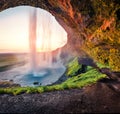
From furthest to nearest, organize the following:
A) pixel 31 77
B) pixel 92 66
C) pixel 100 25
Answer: pixel 31 77 → pixel 92 66 → pixel 100 25

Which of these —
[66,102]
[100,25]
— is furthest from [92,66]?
[100,25]

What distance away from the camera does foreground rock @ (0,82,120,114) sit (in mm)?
15055

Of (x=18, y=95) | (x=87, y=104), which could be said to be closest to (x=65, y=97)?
(x=87, y=104)

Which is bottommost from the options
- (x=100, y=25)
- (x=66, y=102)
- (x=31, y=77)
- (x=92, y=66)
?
(x=31, y=77)

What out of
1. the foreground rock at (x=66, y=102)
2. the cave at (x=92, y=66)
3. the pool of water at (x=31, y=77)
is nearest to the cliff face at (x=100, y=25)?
the cave at (x=92, y=66)

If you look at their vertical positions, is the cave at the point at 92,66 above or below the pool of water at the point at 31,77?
above

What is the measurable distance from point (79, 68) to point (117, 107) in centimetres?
2517

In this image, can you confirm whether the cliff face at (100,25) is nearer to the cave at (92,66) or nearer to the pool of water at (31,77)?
the cave at (92,66)

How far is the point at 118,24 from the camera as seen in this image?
11.8m

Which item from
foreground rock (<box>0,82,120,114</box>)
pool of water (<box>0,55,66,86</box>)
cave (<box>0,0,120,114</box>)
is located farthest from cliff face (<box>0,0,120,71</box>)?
pool of water (<box>0,55,66,86</box>)

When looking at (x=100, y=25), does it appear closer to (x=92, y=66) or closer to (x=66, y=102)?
(x=92, y=66)

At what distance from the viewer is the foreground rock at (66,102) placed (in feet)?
49.4

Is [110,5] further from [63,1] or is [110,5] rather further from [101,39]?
[63,1]

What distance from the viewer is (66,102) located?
1652 centimetres
